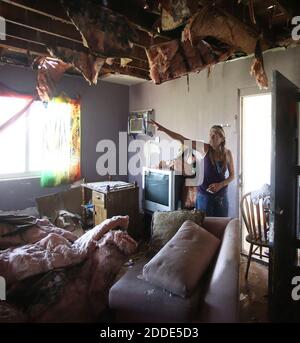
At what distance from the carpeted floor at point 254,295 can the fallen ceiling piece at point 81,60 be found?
2.38m

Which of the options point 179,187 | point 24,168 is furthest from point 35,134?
point 179,187

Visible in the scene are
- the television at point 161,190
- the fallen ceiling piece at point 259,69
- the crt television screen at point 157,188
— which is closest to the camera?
the fallen ceiling piece at point 259,69

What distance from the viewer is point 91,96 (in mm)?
4480

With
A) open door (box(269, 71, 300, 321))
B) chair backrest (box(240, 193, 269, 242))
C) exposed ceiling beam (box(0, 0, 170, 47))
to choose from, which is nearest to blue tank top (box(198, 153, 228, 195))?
chair backrest (box(240, 193, 269, 242))

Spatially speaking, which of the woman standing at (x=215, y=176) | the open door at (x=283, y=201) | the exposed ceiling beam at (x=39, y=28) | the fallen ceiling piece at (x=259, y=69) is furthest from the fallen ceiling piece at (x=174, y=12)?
the woman standing at (x=215, y=176)

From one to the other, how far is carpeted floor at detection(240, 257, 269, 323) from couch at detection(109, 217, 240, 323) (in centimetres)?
71

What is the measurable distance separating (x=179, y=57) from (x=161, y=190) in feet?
5.43

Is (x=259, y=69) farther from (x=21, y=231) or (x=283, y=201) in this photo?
(x=21, y=231)

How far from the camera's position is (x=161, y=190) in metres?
3.68

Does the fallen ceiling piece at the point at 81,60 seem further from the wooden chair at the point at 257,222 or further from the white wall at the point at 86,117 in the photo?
the wooden chair at the point at 257,222

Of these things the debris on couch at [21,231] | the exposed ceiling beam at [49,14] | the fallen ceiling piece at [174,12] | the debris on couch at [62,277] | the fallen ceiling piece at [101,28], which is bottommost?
the debris on couch at [62,277]

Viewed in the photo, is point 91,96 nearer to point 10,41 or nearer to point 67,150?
point 67,150

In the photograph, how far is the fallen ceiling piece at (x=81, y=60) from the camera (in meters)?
2.56

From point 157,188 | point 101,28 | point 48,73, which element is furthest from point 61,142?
point 101,28
